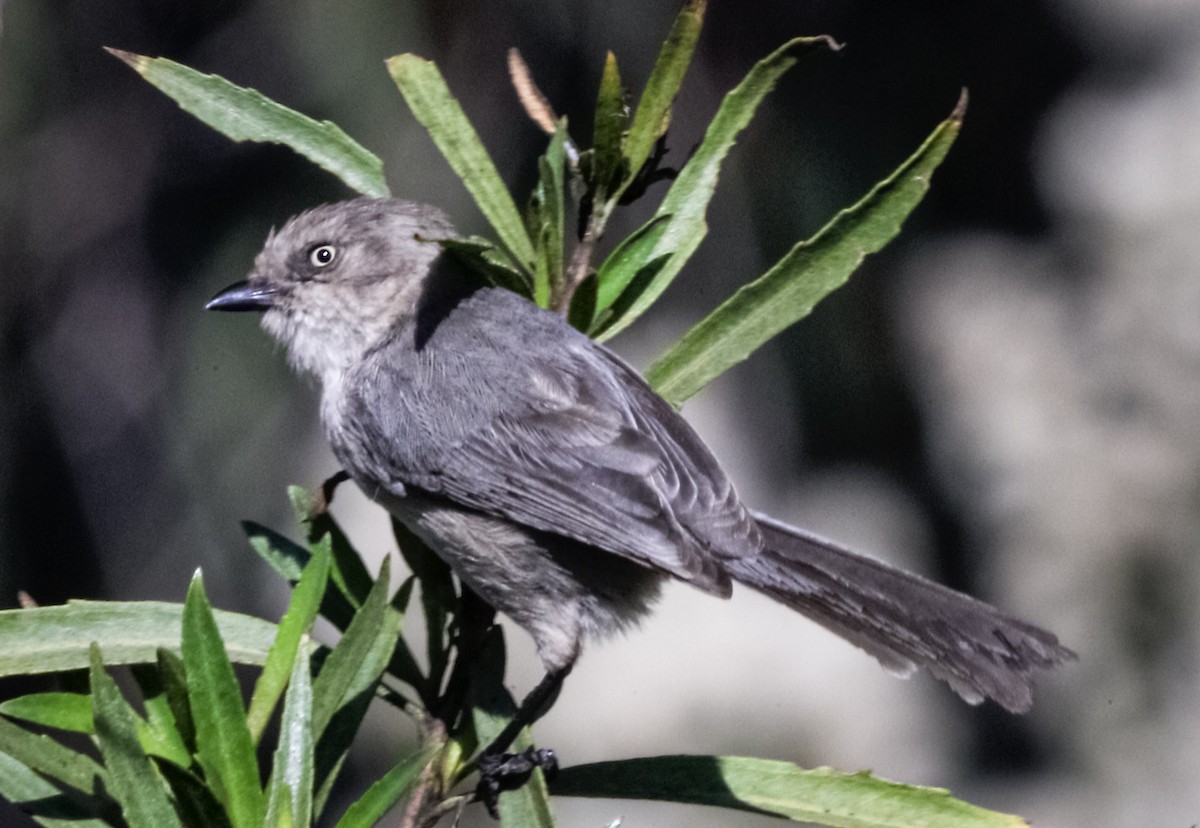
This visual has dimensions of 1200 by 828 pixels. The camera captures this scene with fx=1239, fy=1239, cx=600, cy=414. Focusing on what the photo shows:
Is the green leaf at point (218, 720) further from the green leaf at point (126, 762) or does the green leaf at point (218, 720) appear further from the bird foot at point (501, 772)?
the bird foot at point (501, 772)

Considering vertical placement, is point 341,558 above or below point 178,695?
above

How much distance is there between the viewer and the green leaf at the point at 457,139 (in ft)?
5.67

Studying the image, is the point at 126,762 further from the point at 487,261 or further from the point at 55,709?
the point at 487,261

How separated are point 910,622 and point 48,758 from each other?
1146 millimetres

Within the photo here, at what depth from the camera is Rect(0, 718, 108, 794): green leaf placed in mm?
1296

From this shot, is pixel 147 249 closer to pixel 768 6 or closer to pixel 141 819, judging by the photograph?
pixel 768 6

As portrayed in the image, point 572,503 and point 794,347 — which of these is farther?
Answer: point 794,347

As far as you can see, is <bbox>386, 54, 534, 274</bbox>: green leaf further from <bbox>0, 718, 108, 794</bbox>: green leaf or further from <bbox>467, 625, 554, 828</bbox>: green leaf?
<bbox>0, 718, 108, 794</bbox>: green leaf

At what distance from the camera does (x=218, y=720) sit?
1.23 m

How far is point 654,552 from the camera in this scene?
1756mm

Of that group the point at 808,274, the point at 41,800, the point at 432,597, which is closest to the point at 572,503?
the point at 432,597

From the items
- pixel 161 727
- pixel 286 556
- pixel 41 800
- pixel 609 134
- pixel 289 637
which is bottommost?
pixel 41 800

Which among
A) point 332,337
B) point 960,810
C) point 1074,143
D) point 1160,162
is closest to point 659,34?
point 1074,143

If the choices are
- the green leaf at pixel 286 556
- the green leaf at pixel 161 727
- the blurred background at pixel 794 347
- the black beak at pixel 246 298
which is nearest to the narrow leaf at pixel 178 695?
the green leaf at pixel 161 727
